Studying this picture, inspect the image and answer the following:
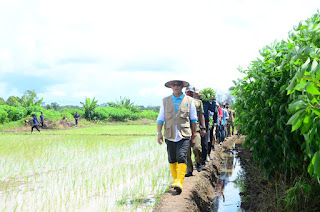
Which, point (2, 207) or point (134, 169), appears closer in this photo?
point (2, 207)

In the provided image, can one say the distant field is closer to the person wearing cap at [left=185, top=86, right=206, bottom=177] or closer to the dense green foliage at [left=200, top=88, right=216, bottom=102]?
the person wearing cap at [left=185, top=86, right=206, bottom=177]

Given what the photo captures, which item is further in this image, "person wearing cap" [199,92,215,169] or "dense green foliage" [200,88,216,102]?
"dense green foliage" [200,88,216,102]

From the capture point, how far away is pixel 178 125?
467 cm

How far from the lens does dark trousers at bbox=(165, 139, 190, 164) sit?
4.63 meters

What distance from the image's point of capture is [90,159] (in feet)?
28.6

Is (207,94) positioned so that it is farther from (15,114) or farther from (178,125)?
(15,114)

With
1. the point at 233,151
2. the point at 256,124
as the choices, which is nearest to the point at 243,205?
the point at 256,124

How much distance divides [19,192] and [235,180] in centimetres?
436

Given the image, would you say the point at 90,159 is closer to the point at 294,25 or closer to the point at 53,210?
the point at 53,210

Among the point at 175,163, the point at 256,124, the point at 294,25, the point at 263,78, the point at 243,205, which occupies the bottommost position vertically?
the point at 243,205

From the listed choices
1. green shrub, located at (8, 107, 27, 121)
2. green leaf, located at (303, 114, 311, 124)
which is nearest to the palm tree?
green shrub, located at (8, 107, 27, 121)

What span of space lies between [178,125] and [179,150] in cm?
36

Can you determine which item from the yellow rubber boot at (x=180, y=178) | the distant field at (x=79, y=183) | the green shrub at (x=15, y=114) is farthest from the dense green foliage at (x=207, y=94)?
the green shrub at (x=15, y=114)

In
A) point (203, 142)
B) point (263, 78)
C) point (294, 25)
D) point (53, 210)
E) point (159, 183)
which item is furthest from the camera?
point (203, 142)
